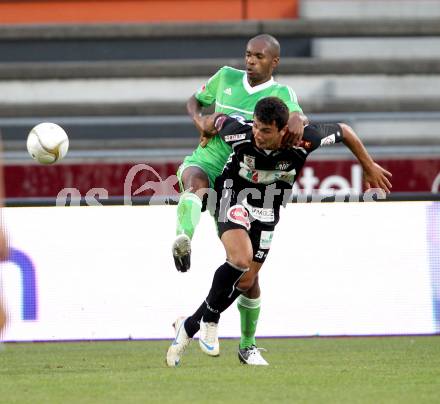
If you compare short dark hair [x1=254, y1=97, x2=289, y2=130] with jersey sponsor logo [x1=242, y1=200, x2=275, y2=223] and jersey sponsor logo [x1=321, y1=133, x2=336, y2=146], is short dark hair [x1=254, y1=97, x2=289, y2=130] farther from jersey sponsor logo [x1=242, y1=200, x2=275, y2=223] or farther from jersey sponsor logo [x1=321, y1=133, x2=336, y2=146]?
jersey sponsor logo [x1=242, y1=200, x2=275, y2=223]

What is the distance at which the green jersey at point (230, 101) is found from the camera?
7.81 meters

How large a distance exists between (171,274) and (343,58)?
9053mm

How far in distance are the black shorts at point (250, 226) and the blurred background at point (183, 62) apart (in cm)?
804

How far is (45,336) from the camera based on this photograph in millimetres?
9805

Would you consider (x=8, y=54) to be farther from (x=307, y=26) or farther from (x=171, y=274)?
(x=171, y=274)

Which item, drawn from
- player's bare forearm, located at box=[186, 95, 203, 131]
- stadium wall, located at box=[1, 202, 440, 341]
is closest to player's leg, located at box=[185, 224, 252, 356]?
player's bare forearm, located at box=[186, 95, 203, 131]

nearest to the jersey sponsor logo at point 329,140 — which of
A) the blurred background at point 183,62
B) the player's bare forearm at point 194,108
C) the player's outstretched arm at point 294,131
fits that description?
the player's outstretched arm at point 294,131

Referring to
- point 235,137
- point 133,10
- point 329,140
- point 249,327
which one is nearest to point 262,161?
point 235,137

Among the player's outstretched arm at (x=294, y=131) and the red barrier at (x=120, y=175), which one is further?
the red barrier at (x=120, y=175)

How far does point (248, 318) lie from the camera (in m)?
7.75

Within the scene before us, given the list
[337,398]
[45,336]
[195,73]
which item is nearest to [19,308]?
[45,336]

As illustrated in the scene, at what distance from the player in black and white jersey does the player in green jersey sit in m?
0.17

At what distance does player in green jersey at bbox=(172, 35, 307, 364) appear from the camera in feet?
24.7

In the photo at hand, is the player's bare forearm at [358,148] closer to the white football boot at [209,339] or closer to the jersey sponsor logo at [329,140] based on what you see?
the jersey sponsor logo at [329,140]
